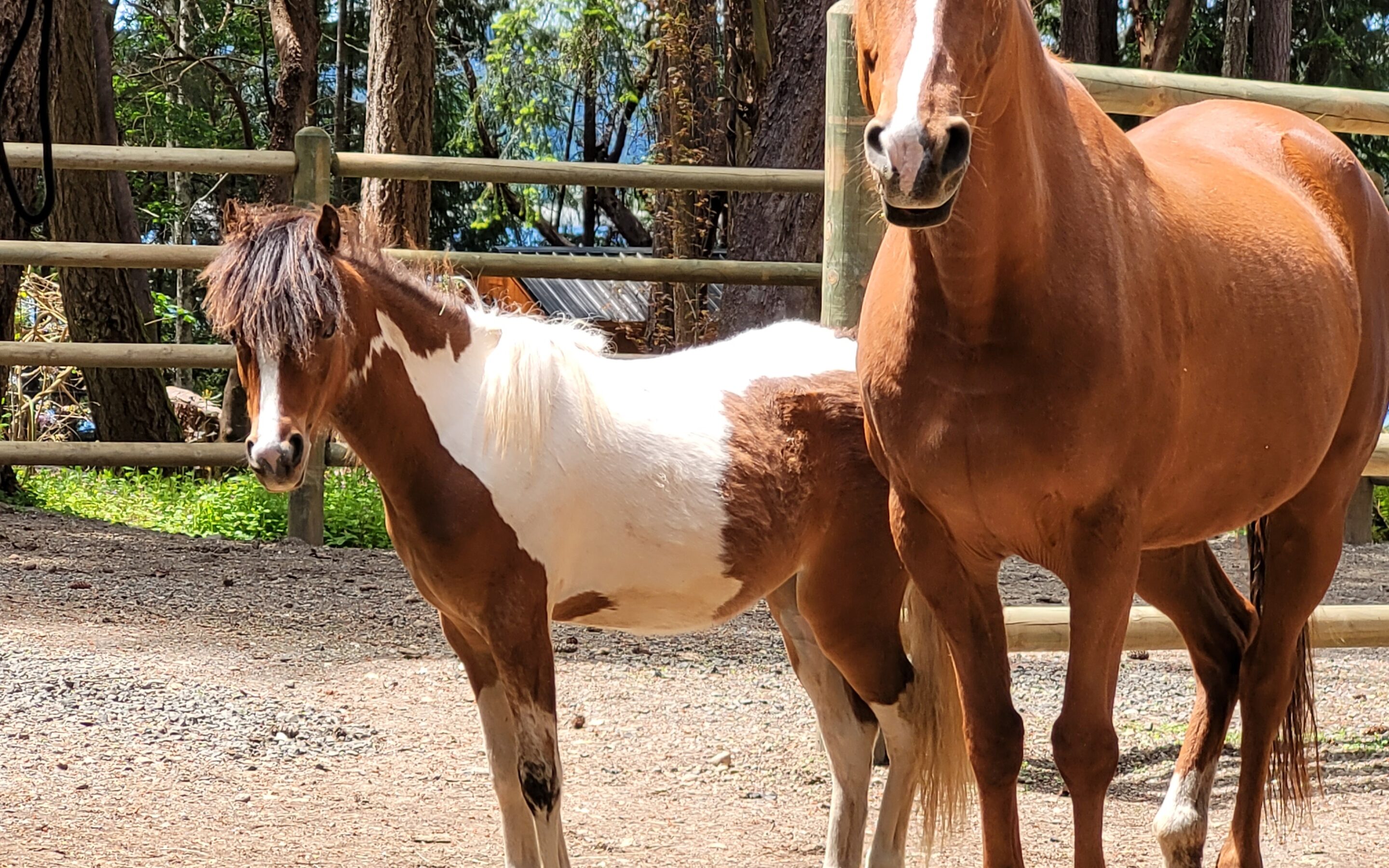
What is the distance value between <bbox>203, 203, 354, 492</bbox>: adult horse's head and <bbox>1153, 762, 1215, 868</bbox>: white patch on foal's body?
200 cm

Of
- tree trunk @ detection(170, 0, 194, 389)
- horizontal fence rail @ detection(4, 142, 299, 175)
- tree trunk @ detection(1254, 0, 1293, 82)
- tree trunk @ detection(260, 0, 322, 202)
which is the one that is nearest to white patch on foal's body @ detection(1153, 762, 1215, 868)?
horizontal fence rail @ detection(4, 142, 299, 175)

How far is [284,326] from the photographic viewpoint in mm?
2984

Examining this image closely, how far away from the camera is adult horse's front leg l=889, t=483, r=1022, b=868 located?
2.51 m

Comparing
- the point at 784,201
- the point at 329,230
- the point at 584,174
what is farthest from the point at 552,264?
the point at 329,230

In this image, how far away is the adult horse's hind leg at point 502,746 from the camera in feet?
10.7

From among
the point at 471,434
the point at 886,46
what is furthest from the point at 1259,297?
the point at 471,434

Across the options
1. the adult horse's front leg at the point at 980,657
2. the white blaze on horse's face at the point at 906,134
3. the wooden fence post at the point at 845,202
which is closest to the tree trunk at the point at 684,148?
the wooden fence post at the point at 845,202

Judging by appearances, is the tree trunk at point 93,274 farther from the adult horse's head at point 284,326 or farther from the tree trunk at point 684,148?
the adult horse's head at point 284,326

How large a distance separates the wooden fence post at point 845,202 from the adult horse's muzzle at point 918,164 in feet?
7.86

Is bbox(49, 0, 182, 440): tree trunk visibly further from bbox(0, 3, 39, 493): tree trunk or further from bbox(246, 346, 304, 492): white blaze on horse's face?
bbox(246, 346, 304, 492): white blaze on horse's face

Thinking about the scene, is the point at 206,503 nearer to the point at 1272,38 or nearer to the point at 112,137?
the point at 112,137

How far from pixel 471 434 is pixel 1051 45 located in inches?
667

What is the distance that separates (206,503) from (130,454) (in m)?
0.92

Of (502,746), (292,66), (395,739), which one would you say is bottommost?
(395,739)
